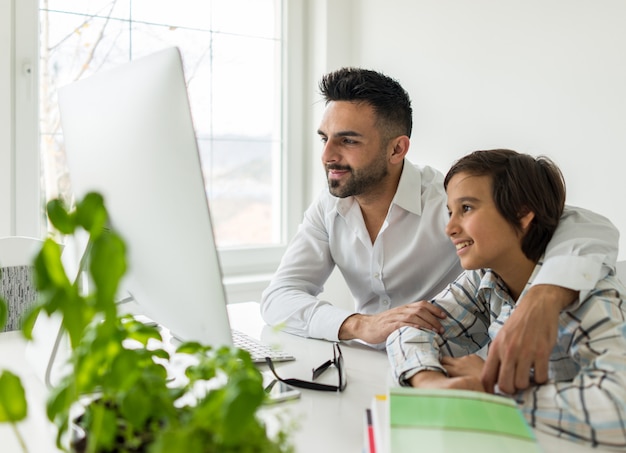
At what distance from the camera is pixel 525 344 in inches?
38.6

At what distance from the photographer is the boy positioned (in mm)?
891

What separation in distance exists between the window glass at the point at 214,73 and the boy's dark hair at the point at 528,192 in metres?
1.92

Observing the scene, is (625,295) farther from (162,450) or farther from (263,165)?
(263,165)

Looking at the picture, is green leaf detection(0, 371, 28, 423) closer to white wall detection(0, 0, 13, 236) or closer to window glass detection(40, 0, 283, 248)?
white wall detection(0, 0, 13, 236)

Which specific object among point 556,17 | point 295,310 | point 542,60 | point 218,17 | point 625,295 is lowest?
point 295,310

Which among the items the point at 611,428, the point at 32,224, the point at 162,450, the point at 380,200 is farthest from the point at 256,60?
the point at 162,450

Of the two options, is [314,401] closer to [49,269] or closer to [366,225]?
[49,269]

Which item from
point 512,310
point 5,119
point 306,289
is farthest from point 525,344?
point 5,119

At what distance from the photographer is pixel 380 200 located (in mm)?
1888

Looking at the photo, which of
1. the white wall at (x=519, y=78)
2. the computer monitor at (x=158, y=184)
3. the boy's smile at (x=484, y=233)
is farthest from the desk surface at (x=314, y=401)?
the white wall at (x=519, y=78)

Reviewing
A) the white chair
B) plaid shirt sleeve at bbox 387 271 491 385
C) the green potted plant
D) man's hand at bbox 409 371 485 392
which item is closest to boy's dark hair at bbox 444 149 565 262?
plaid shirt sleeve at bbox 387 271 491 385

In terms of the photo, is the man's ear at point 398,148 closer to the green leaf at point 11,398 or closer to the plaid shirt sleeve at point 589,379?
the plaid shirt sleeve at point 589,379

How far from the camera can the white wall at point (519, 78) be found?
6.64 feet

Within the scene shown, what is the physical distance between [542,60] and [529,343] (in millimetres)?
1548
